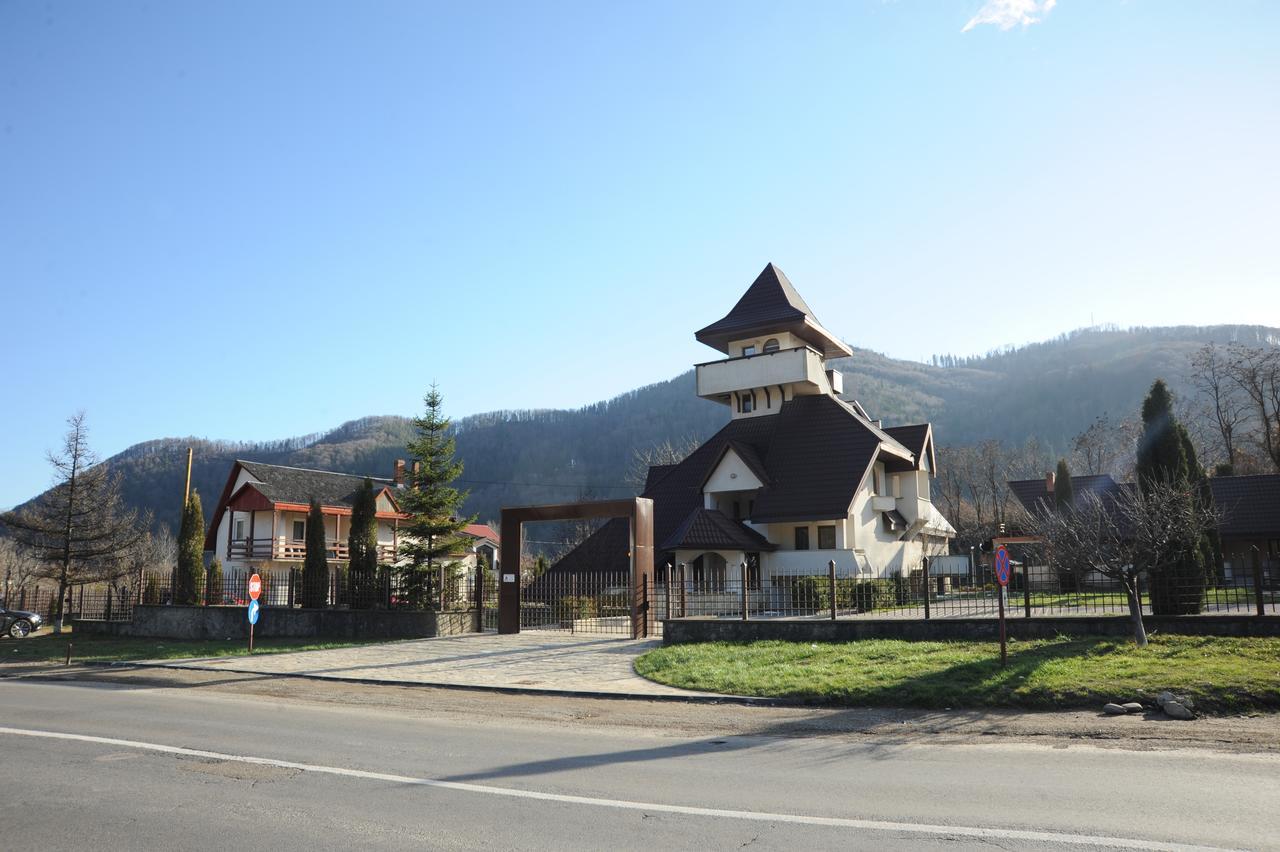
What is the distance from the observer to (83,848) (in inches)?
243

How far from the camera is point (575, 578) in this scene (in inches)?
960

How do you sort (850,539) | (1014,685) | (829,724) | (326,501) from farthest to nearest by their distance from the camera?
(326,501), (850,539), (1014,685), (829,724)

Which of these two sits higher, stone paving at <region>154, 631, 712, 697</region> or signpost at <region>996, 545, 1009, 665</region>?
signpost at <region>996, 545, 1009, 665</region>

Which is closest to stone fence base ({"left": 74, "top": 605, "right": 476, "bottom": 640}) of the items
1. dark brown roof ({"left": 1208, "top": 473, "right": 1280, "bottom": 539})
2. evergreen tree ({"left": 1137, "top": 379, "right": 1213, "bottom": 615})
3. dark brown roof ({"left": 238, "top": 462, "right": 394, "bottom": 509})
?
evergreen tree ({"left": 1137, "top": 379, "right": 1213, "bottom": 615})

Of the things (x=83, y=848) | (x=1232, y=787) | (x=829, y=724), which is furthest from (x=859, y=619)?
(x=83, y=848)

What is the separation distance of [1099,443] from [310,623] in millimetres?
65403

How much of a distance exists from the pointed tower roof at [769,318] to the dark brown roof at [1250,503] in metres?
19.5

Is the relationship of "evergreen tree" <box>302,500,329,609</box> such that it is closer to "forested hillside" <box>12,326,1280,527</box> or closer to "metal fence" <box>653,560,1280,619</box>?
"metal fence" <box>653,560,1280,619</box>

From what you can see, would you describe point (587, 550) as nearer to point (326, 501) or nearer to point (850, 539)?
point (850, 539)

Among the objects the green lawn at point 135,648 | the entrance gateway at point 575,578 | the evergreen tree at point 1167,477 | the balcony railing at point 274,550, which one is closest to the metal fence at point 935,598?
the evergreen tree at point 1167,477

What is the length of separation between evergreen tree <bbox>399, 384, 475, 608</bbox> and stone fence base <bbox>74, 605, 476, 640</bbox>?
1.60m

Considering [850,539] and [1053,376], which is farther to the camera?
[1053,376]

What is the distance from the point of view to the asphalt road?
630 centimetres

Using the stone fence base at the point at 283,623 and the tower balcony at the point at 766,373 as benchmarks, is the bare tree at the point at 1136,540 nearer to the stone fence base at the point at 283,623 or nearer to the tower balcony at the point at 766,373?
the stone fence base at the point at 283,623
